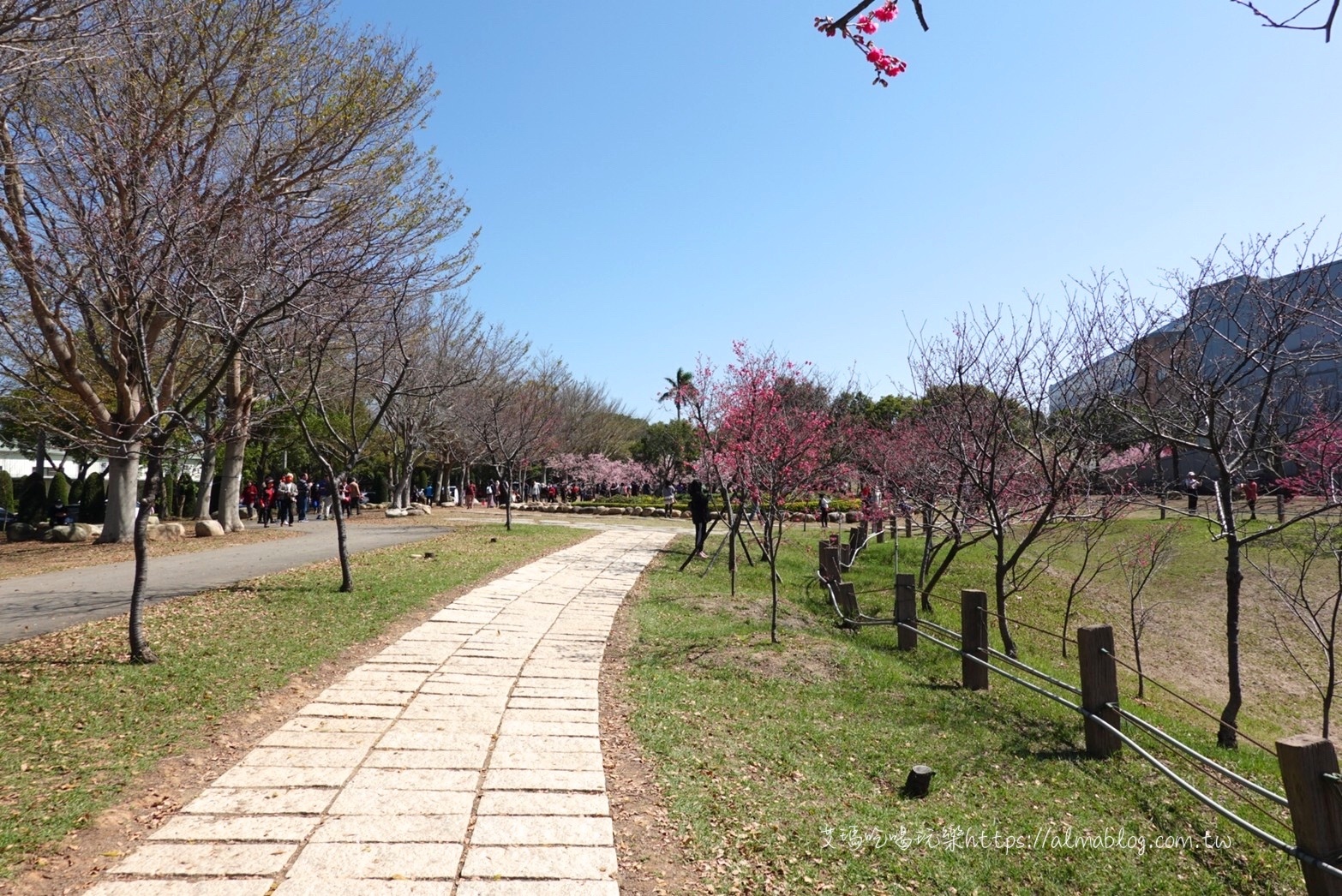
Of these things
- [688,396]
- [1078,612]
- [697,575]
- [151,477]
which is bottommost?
[1078,612]

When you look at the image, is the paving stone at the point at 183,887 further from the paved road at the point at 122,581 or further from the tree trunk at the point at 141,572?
the paved road at the point at 122,581

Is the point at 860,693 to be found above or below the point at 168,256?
below

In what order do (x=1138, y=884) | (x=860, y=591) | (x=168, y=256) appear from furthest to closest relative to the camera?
(x=860, y=591), (x=168, y=256), (x=1138, y=884)

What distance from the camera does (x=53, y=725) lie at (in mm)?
4574

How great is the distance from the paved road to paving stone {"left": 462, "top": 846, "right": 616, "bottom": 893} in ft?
19.0

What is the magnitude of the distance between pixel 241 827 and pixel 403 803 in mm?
688

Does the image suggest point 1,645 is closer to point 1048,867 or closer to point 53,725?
point 53,725

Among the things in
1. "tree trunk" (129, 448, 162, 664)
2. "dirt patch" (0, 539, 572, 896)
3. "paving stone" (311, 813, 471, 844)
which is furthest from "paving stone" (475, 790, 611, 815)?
"tree trunk" (129, 448, 162, 664)

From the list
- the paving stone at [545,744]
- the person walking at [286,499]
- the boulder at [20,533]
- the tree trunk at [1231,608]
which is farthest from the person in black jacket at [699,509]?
the boulder at [20,533]

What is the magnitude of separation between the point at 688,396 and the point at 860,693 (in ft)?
28.3

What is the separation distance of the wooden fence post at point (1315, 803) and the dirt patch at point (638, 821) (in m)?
2.47

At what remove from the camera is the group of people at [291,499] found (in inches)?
849

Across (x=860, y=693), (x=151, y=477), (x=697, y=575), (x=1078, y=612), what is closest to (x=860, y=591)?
(x=697, y=575)

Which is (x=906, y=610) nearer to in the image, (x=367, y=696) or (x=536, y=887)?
(x=367, y=696)
